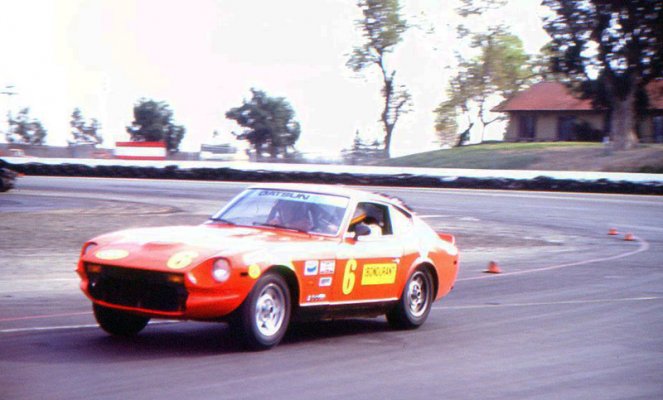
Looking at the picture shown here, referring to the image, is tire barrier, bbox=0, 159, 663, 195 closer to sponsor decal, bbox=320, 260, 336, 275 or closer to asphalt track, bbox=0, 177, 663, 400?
asphalt track, bbox=0, 177, 663, 400

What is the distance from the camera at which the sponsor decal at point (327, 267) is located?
8508mm

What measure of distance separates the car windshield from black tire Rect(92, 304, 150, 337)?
137 centimetres

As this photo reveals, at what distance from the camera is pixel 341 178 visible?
43.4 m

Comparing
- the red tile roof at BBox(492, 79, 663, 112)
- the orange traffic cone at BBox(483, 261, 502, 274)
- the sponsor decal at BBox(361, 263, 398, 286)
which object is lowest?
the orange traffic cone at BBox(483, 261, 502, 274)

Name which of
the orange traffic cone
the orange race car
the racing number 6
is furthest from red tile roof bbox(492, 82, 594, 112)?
the racing number 6

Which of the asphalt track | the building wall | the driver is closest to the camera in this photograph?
the asphalt track

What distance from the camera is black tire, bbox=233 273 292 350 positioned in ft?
25.3

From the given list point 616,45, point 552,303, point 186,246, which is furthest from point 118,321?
point 616,45

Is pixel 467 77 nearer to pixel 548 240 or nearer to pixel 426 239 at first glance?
pixel 548 240

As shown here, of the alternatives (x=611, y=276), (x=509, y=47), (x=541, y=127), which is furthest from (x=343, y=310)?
(x=509, y=47)

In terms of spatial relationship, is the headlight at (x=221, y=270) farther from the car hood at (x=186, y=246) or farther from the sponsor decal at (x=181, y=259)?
the sponsor decal at (x=181, y=259)

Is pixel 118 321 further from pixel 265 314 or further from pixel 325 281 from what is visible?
pixel 325 281

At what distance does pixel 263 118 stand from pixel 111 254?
90.2m

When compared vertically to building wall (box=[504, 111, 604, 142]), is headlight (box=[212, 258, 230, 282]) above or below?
below
